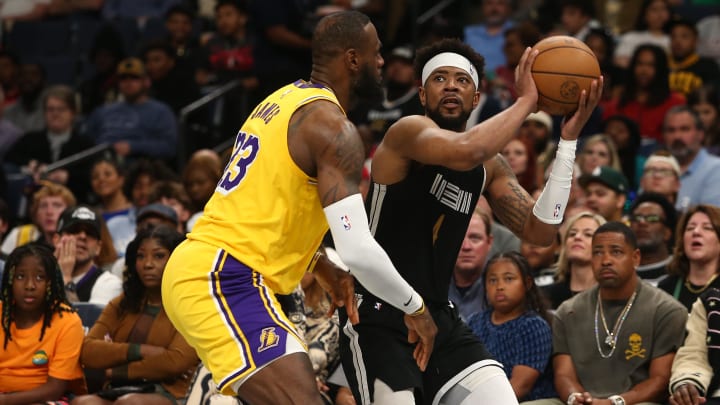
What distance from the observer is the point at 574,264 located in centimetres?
834

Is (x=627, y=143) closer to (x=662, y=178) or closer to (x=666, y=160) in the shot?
(x=666, y=160)

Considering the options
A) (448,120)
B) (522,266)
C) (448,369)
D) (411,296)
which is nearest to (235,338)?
(411,296)

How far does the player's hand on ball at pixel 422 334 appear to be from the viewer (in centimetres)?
508

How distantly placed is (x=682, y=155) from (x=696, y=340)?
3562 millimetres

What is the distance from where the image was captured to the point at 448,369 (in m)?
5.33

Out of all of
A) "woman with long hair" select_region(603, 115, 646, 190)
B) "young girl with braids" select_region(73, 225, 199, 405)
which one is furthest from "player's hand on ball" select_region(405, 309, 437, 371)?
"woman with long hair" select_region(603, 115, 646, 190)

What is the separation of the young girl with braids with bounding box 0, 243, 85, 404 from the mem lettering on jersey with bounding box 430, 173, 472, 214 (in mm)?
3245

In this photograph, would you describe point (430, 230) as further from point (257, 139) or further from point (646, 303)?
point (646, 303)

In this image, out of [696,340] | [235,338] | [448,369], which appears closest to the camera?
[235,338]

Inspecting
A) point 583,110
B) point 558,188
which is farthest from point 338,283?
point 583,110

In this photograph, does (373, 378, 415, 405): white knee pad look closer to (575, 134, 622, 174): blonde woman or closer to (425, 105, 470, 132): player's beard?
(425, 105, 470, 132): player's beard

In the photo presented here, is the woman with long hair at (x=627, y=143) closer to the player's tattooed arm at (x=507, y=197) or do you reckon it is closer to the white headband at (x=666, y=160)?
the white headband at (x=666, y=160)

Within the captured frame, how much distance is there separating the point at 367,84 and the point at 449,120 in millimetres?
507

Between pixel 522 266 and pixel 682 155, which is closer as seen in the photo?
pixel 522 266
